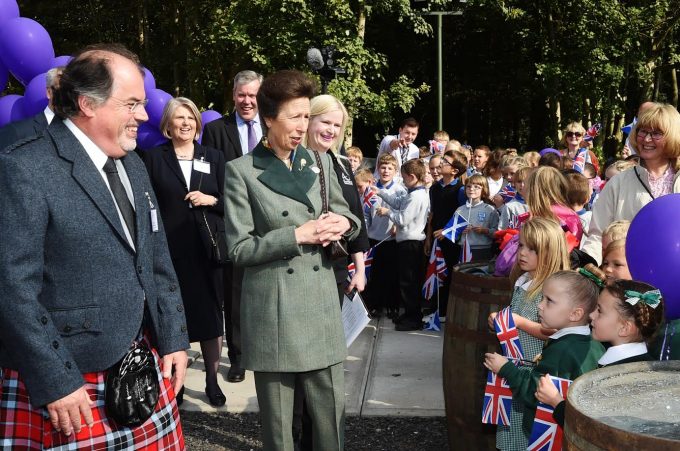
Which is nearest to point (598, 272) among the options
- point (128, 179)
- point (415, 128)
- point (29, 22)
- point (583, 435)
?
point (583, 435)

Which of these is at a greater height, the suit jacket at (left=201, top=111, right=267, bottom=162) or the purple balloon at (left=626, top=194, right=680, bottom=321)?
the suit jacket at (left=201, top=111, right=267, bottom=162)

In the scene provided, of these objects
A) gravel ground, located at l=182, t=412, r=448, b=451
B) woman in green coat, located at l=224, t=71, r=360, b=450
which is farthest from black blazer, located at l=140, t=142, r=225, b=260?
woman in green coat, located at l=224, t=71, r=360, b=450

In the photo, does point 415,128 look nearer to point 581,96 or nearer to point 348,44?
point 348,44

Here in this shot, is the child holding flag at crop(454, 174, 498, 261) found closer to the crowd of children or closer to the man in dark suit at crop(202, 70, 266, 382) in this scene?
the crowd of children

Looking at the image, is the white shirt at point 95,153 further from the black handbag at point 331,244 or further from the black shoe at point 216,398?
the black shoe at point 216,398

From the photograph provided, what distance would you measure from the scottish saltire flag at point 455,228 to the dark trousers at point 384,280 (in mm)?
1055

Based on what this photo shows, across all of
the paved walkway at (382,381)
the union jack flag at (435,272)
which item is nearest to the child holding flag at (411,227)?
the union jack flag at (435,272)

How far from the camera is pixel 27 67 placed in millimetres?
6410

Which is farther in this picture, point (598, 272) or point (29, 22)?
point (29, 22)

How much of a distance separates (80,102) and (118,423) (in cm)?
100

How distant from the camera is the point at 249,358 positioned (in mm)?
3342

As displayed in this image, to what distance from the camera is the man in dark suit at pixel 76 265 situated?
7.18 ft

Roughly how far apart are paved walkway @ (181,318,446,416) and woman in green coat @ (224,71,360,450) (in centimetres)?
173

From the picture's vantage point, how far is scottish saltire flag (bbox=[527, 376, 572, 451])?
118 inches
